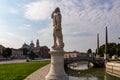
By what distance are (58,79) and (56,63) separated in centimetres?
94

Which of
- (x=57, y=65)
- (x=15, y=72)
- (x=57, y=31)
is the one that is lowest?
(x=15, y=72)

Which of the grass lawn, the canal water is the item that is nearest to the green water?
the canal water

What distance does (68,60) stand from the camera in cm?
7194

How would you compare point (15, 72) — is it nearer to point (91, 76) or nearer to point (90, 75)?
point (91, 76)

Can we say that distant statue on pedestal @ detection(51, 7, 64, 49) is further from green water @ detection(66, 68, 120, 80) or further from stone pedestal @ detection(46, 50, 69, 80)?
green water @ detection(66, 68, 120, 80)

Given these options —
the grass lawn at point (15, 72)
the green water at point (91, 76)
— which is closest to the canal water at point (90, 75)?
the green water at point (91, 76)

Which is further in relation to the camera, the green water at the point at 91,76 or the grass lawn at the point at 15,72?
the green water at the point at 91,76

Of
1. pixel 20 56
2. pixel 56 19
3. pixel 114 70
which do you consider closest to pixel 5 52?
pixel 20 56

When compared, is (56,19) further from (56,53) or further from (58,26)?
(56,53)

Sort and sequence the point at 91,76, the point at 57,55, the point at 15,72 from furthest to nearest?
1. the point at 91,76
2. the point at 15,72
3. the point at 57,55

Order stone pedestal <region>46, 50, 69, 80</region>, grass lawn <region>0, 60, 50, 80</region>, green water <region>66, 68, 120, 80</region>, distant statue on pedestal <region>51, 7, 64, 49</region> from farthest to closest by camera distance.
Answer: green water <region>66, 68, 120, 80</region> < grass lawn <region>0, 60, 50, 80</region> < distant statue on pedestal <region>51, 7, 64, 49</region> < stone pedestal <region>46, 50, 69, 80</region>

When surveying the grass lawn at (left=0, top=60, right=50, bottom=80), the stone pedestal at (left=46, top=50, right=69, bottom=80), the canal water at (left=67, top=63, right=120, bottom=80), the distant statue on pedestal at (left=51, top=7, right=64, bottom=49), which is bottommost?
the canal water at (left=67, top=63, right=120, bottom=80)

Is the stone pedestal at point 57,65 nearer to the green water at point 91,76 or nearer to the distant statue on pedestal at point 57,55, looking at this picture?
the distant statue on pedestal at point 57,55

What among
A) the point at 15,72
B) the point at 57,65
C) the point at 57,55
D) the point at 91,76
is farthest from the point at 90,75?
the point at 57,55
